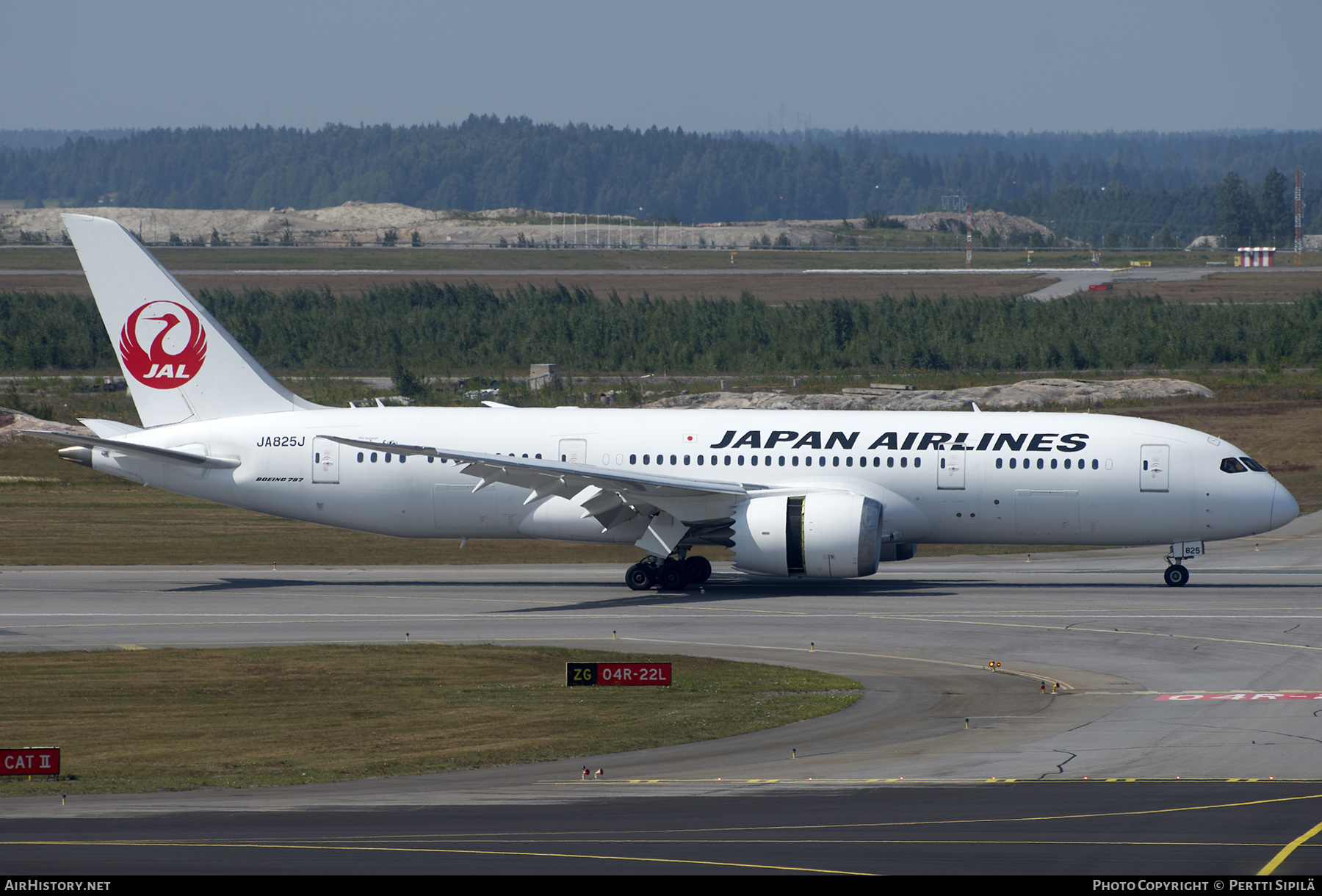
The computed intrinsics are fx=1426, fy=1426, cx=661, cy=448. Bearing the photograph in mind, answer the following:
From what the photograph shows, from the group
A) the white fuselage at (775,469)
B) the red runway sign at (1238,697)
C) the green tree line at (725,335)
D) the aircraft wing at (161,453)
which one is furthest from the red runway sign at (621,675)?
the green tree line at (725,335)

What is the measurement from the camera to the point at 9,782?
66.2 feet

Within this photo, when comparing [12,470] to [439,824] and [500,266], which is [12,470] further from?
[500,266]

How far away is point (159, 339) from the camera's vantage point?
41281mm

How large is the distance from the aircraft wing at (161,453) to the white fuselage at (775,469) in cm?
26

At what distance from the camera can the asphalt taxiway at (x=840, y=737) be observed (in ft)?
53.8

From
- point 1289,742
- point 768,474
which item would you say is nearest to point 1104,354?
point 768,474

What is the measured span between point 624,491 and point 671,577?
3.10 metres

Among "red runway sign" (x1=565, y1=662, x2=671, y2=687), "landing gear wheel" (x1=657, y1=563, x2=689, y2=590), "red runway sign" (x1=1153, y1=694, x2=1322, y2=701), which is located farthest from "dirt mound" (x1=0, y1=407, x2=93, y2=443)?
"red runway sign" (x1=1153, y1=694, x2=1322, y2=701)

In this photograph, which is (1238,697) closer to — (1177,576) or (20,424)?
(1177,576)

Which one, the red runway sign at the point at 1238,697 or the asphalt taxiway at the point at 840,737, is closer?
the asphalt taxiway at the point at 840,737

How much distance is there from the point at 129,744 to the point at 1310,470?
49.2 metres

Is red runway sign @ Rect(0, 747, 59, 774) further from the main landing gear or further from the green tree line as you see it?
the green tree line

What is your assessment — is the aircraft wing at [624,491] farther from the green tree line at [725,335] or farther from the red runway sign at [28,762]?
the green tree line at [725,335]

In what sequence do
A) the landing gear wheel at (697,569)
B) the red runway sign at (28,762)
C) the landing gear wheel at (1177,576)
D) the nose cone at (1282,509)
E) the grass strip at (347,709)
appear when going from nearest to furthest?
the red runway sign at (28,762)
the grass strip at (347,709)
the nose cone at (1282,509)
the landing gear wheel at (1177,576)
the landing gear wheel at (697,569)
